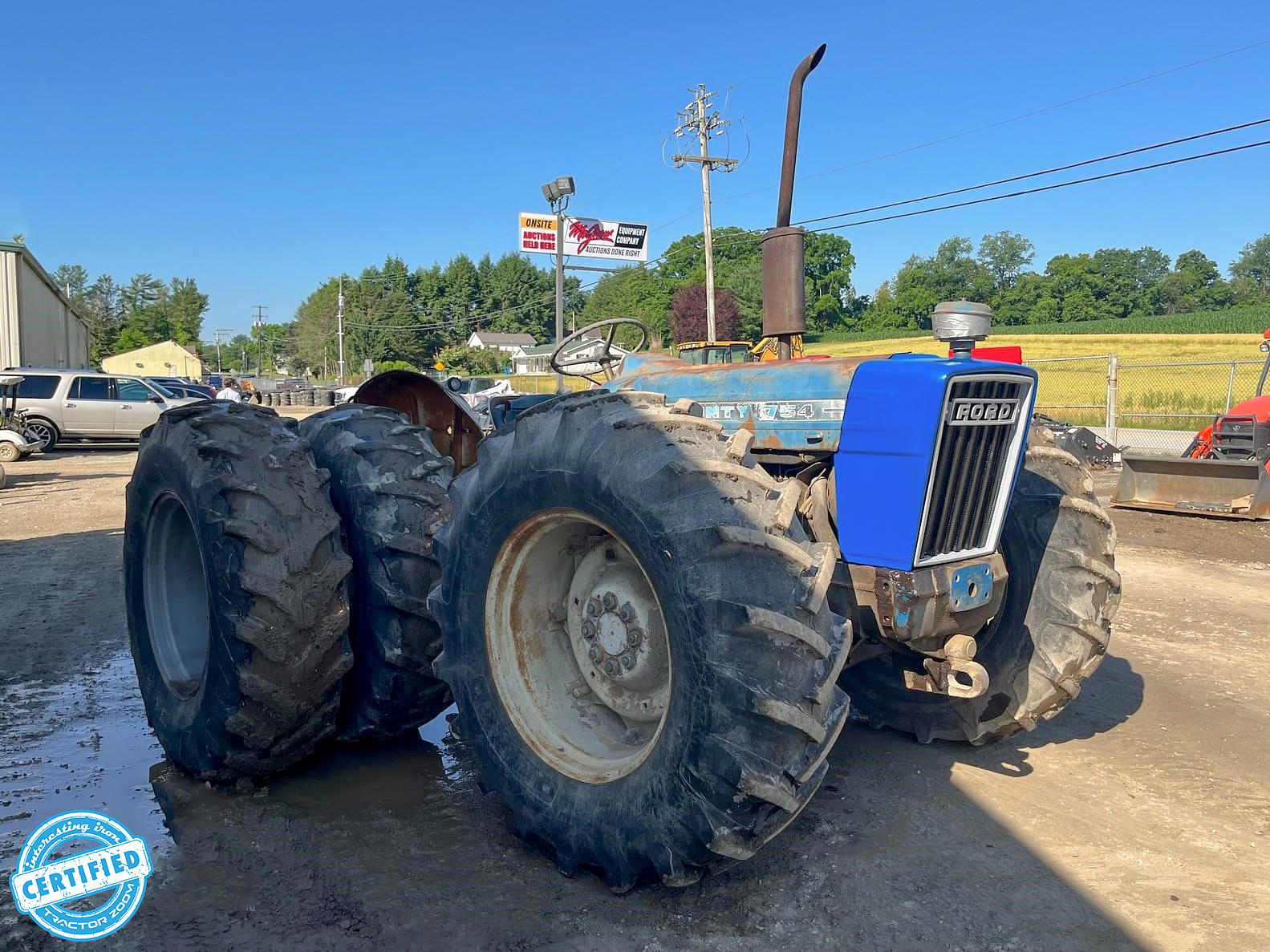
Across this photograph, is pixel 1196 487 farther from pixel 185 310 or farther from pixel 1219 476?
pixel 185 310

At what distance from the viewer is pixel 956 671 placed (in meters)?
3.32

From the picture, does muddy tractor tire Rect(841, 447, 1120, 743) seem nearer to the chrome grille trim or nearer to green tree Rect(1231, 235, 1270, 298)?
the chrome grille trim

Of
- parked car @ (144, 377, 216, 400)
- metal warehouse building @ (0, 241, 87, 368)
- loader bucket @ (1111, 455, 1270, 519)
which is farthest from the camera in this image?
metal warehouse building @ (0, 241, 87, 368)

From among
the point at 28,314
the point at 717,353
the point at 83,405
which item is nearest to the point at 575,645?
the point at 717,353

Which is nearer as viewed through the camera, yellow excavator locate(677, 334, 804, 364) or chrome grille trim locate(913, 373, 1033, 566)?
chrome grille trim locate(913, 373, 1033, 566)

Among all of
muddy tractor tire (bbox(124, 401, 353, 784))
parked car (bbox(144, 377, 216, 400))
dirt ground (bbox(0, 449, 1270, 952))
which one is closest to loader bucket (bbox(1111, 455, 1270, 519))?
dirt ground (bbox(0, 449, 1270, 952))

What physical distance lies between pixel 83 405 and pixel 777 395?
21.0 metres

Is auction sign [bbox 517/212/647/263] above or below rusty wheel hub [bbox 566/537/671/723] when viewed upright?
above

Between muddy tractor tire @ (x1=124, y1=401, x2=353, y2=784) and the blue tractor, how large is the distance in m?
0.01

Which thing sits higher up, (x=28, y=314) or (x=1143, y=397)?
(x=28, y=314)

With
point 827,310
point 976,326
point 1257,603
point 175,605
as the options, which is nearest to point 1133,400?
point 1257,603

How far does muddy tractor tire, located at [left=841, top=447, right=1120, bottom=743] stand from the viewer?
12.6 feet

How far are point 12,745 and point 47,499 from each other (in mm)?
9721

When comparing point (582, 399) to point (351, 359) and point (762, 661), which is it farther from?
point (351, 359)
